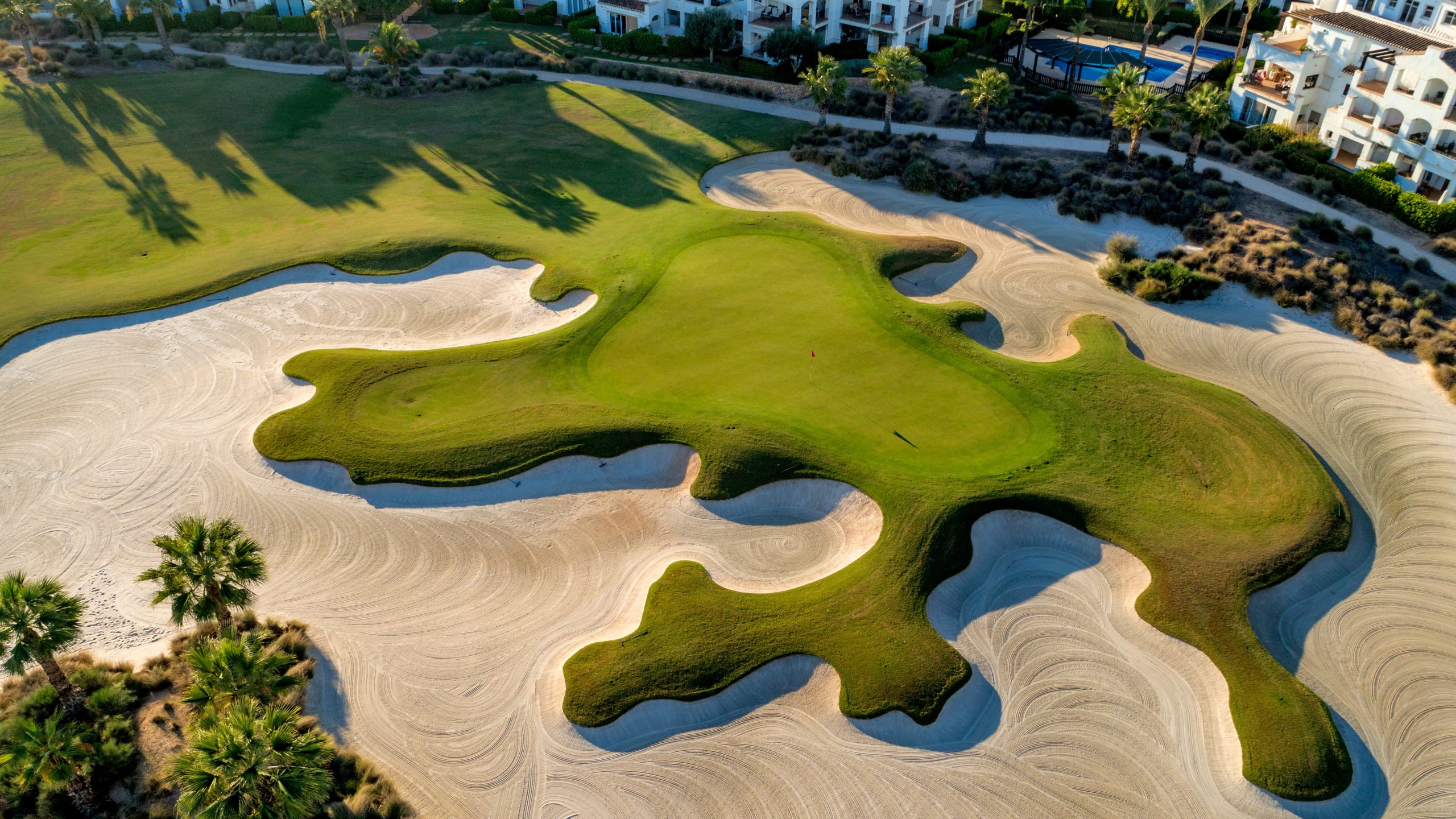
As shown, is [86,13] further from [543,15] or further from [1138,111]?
[1138,111]

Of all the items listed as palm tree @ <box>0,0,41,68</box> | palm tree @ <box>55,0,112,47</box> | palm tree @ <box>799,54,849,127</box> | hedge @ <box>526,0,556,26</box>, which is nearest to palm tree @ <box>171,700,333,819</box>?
palm tree @ <box>799,54,849,127</box>

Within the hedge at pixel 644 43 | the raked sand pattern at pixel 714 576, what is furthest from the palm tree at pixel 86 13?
the raked sand pattern at pixel 714 576

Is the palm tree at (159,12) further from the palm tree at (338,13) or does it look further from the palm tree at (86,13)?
the palm tree at (338,13)

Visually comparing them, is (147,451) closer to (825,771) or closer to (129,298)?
(129,298)

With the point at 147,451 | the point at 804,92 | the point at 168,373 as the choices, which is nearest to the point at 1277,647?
the point at 147,451

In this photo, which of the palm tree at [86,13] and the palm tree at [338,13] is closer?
the palm tree at [338,13]

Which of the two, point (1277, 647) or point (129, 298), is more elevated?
point (129, 298)
